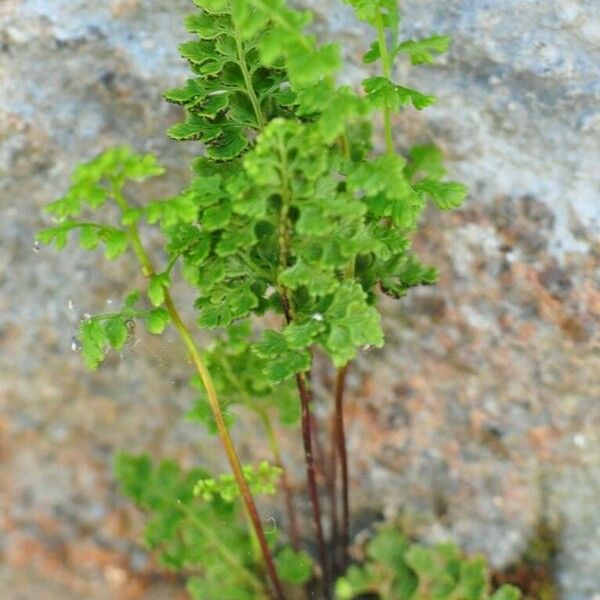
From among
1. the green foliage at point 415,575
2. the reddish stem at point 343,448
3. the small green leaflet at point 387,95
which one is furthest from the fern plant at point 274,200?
the green foliage at point 415,575

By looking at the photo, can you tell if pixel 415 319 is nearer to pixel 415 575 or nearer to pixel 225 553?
pixel 415 575

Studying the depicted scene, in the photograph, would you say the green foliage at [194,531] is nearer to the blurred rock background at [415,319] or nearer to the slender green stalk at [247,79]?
the blurred rock background at [415,319]

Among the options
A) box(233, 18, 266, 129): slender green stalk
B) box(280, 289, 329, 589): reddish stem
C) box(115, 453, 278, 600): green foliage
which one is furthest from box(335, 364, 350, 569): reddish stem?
box(233, 18, 266, 129): slender green stalk

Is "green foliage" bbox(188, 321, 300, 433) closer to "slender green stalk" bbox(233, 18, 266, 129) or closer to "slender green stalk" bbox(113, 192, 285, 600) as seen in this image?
"slender green stalk" bbox(113, 192, 285, 600)

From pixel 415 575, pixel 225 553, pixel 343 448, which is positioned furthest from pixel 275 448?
pixel 415 575

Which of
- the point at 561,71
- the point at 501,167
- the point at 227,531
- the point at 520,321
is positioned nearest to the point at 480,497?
the point at 520,321
